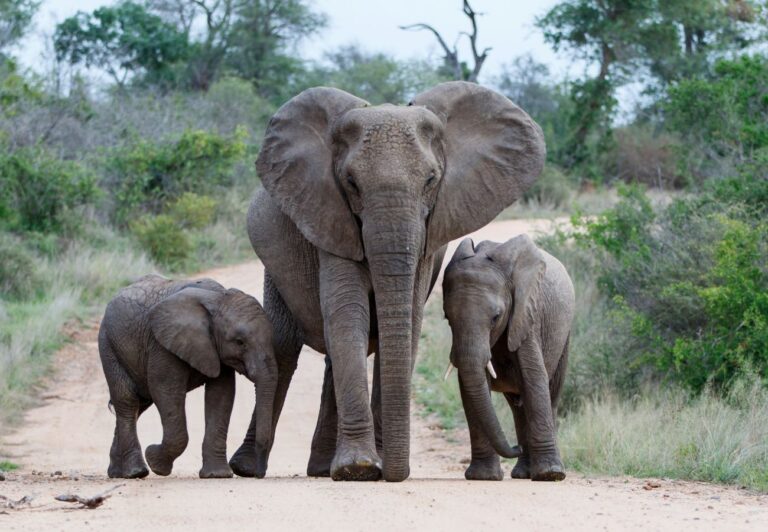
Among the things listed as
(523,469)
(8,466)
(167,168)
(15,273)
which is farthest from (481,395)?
(167,168)

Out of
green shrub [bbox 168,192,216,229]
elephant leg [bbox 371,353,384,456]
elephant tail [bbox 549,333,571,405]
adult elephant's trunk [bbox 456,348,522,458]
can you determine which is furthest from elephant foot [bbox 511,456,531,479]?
green shrub [bbox 168,192,216,229]

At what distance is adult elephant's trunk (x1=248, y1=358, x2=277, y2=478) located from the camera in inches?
339

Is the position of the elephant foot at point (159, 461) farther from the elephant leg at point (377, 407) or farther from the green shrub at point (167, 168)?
the green shrub at point (167, 168)

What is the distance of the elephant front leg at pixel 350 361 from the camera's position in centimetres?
791

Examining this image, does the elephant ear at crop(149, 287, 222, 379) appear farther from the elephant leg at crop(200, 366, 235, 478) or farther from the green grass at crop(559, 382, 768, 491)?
the green grass at crop(559, 382, 768, 491)

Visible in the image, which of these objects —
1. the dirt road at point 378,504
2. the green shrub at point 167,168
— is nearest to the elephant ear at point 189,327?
the dirt road at point 378,504

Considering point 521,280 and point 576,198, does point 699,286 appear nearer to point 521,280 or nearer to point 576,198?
point 521,280

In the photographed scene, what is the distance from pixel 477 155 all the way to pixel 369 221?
3.34ft

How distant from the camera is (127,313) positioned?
925 centimetres

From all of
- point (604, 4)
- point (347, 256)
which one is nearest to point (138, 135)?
point (604, 4)

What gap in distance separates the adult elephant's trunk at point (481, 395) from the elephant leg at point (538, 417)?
0.99 ft

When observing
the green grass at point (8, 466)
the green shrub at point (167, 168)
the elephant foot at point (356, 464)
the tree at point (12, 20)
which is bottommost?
the green grass at point (8, 466)

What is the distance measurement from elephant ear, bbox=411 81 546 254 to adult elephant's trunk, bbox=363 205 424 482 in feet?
1.53

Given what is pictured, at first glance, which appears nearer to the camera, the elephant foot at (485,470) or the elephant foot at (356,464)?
the elephant foot at (356,464)
